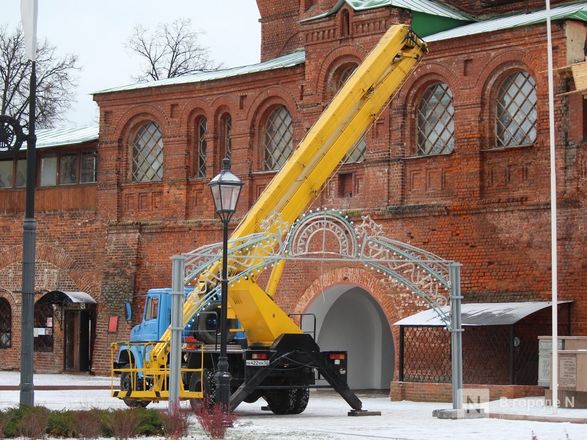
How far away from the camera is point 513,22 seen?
96.3 ft

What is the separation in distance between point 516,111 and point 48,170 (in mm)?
14899

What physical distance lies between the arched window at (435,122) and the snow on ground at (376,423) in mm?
5567

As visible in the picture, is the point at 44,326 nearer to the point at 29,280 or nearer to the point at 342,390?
the point at 342,390

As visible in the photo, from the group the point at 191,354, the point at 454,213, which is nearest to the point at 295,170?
the point at 191,354

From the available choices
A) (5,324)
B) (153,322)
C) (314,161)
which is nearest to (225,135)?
(153,322)

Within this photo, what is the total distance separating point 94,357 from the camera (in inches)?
1428

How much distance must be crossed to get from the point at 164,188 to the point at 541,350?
1298 cm

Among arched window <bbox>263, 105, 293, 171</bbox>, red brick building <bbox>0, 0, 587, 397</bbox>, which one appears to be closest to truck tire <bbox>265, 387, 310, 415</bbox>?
red brick building <bbox>0, 0, 587, 397</bbox>

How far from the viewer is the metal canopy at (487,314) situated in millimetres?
26812

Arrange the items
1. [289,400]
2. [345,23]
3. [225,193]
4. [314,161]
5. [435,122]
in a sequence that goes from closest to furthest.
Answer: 1. [225,193]
2. [289,400]
3. [314,161]
4. [435,122]
5. [345,23]

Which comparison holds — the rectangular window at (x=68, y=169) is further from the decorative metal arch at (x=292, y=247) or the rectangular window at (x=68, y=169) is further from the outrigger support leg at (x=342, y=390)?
the outrigger support leg at (x=342, y=390)

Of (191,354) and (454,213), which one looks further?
(454,213)

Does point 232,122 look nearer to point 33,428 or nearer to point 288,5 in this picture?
point 288,5

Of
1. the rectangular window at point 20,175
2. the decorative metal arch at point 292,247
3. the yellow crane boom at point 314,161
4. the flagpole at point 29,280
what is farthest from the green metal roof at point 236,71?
the flagpole at point 29,280
